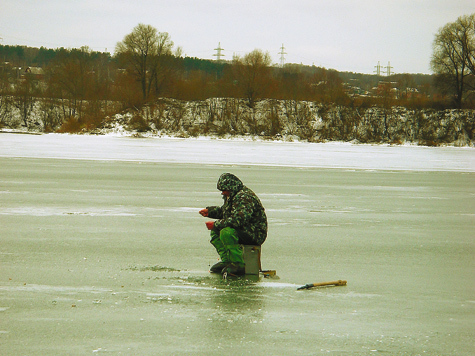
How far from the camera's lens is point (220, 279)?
254 inches

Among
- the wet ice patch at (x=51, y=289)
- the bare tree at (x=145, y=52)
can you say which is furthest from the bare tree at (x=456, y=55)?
the wet ice patch at (x=51, y=289)

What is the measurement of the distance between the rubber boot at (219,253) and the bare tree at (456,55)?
60.6m

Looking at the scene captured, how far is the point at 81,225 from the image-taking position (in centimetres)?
955

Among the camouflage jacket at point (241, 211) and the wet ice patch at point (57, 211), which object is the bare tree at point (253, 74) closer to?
the wet ice patch at point (57, 211)

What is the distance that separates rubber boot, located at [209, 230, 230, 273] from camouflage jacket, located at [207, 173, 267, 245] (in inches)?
7.4

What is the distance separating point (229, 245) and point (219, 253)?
0.27 metres

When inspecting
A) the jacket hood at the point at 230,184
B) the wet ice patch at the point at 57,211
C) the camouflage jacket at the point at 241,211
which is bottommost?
the wet ice patch at the point at 57,211

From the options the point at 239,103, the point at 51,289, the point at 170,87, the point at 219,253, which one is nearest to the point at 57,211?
the point at 51,289

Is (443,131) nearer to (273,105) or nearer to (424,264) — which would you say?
(273,105)


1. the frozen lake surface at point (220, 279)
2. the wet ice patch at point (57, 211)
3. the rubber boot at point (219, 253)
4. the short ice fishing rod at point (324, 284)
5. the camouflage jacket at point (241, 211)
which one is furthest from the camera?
the wet ice patch at point (57, 211)

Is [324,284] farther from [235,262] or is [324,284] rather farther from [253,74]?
[253,74]

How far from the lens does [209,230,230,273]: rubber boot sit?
6.59 m

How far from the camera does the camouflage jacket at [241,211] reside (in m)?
6.34

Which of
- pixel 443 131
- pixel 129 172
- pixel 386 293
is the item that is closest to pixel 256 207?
pixel 386 293
